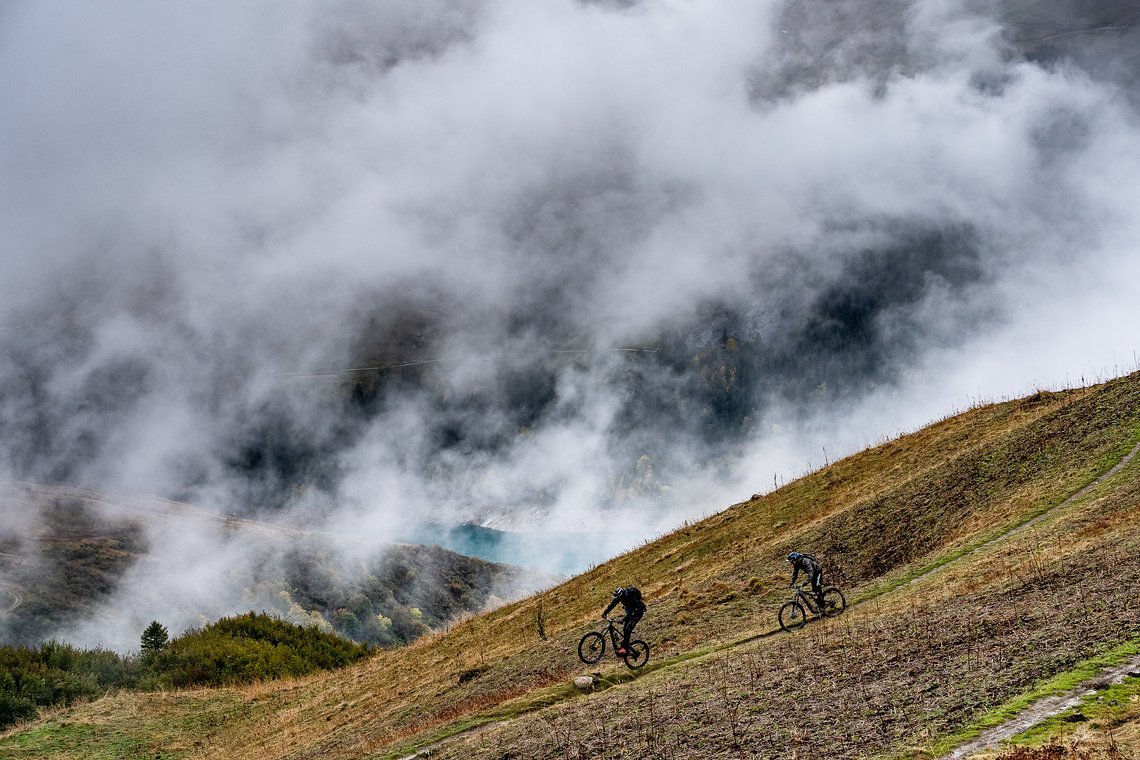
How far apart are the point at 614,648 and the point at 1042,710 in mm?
14776

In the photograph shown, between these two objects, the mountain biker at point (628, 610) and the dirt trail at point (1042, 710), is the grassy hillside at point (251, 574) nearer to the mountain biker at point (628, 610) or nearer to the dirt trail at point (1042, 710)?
the mountain biker at point (628, 610)

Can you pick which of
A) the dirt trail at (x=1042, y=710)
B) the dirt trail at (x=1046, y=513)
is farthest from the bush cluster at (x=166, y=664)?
the dirt trail at (x=1042, y=710)

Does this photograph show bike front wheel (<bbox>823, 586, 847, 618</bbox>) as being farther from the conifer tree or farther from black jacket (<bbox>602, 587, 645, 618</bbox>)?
the conifer tree

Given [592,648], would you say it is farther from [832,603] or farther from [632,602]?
[832,603]

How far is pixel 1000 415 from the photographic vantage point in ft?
126

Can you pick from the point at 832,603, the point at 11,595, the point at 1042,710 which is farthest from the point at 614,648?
the point at 11,595

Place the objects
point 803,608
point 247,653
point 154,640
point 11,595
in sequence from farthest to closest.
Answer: point 11,595, point 247,653, point 154,640, point 803,608

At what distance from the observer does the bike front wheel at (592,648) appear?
2544 centimetres

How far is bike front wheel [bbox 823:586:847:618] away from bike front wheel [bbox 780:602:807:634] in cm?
73

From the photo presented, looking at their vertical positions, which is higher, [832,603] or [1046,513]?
[1046,513]

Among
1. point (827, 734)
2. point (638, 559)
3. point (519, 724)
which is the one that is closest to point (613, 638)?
point (519, 724)

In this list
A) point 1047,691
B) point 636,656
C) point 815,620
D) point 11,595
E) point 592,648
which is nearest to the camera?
point 1047,691

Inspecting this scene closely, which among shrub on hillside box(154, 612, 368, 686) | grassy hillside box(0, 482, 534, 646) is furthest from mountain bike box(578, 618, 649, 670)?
grassy hillside box(0, 482, 534, 646)

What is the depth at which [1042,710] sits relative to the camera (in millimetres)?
10961
